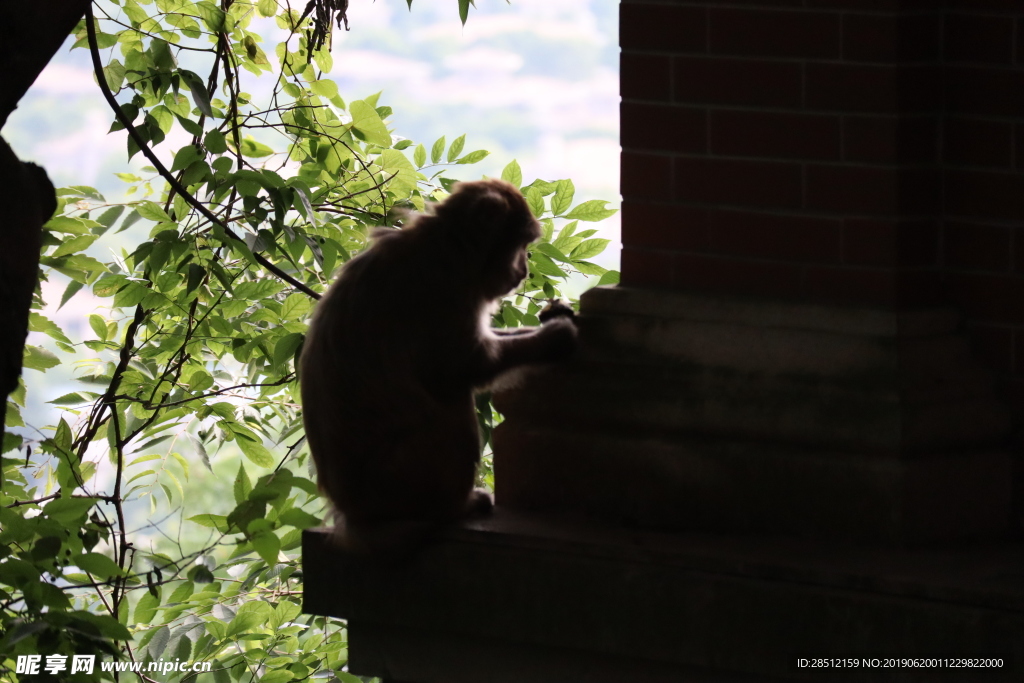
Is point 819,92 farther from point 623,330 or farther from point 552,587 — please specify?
point 552,587

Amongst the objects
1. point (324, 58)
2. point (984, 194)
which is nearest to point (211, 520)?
point (984, 194)

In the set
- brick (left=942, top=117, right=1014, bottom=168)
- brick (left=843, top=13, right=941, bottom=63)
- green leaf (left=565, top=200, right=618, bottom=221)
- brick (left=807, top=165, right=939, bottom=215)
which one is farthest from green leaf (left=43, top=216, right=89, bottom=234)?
brick (left=942, top=117, right=1014, bottom=168)

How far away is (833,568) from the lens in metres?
2.23

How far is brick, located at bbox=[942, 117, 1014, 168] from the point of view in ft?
7.82

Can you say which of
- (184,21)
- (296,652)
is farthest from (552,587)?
(184,21)

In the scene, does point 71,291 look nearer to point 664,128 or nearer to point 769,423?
point 664,128

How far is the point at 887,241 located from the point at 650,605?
1.02m

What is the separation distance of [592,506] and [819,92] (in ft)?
3.89

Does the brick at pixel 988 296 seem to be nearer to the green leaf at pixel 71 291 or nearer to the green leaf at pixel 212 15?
the green leaf at pixel 212 15

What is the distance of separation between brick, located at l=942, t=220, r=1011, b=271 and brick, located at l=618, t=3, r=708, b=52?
30.0 inches

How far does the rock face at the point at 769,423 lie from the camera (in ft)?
7.77

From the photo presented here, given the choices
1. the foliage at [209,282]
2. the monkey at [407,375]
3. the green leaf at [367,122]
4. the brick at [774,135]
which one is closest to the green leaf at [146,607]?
the foliage at [209,282]

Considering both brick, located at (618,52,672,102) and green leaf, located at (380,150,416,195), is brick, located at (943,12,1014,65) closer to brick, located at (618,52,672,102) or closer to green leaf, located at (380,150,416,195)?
brick, located at (618,52,672,102)

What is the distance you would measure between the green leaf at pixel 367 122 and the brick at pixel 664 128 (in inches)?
41.6
